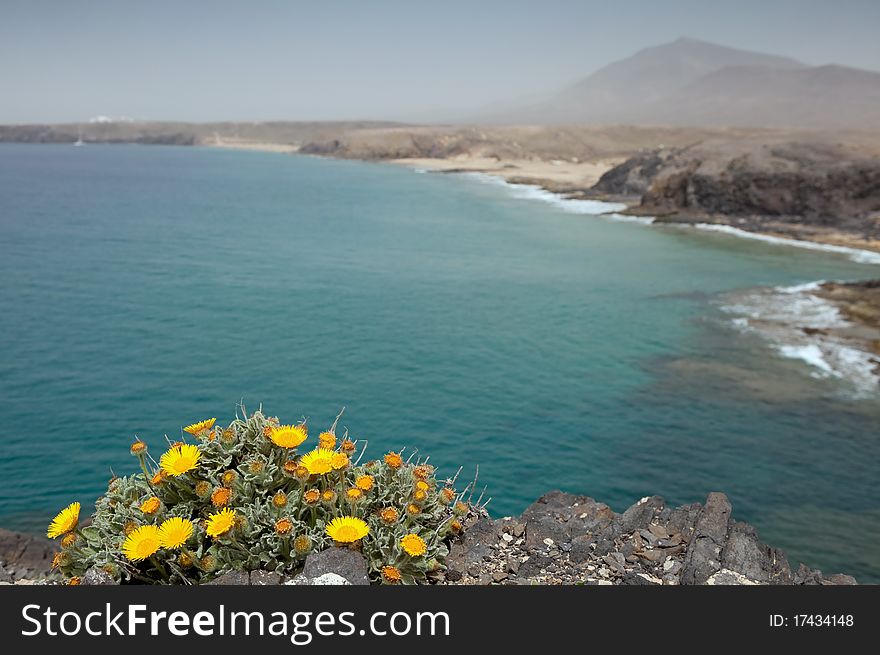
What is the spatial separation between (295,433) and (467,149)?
154622 mm

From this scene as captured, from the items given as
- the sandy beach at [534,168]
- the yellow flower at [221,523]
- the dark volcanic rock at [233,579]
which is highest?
the sandy beach at [534,168]

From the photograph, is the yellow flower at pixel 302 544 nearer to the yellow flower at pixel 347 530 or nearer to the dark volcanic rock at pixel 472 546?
the yellow flower at pixel 347 530

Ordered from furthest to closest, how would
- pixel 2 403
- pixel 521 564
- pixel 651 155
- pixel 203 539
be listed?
pixel 651 155, pixel 2 403, pixel 521 564, pixel 203 539

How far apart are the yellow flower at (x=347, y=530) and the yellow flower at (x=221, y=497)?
895 millimetres

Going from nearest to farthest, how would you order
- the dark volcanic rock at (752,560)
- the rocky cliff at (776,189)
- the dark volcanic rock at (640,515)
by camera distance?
the dark volcanic rock at (752,560), the dark volcanic rock at (640,515), the rocky cliff at (776,189)

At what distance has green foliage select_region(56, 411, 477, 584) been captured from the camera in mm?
5492

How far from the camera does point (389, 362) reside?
2447 cm

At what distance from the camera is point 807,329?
28.3 meters

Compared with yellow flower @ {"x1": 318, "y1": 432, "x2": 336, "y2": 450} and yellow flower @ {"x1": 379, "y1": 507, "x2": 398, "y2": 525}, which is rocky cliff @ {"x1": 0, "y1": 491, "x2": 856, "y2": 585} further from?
yellow flower @ {"x1": 318, "y1": 432, "x2": 336, "y2": 450}

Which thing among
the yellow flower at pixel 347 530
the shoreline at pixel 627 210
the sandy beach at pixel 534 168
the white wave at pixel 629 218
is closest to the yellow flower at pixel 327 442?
the yellow flower at pixel 347 530

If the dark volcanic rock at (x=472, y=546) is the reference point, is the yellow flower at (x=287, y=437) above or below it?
above

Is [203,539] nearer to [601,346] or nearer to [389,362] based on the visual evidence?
[389,362]

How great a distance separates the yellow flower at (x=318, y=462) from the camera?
5781 millimetres

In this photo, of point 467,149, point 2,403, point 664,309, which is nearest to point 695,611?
point 2,403
